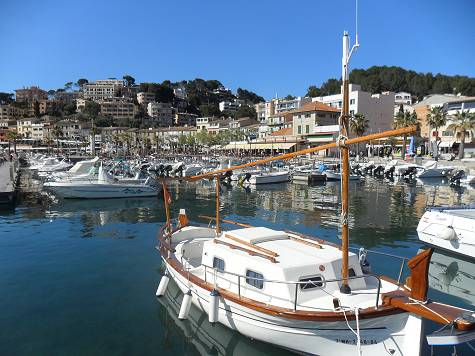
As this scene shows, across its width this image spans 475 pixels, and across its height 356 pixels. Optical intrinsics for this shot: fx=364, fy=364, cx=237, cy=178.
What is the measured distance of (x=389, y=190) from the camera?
47719mm

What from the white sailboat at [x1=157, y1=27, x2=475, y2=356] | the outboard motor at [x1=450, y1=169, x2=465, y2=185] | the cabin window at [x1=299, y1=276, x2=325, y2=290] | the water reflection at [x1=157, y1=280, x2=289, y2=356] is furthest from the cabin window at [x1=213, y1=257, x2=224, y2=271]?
the outboard motor at [x1=450, y1=169, x2=465, y2=185]

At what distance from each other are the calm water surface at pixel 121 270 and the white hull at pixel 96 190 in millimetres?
1488

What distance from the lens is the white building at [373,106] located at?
340 feet

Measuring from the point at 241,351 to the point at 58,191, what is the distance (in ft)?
111

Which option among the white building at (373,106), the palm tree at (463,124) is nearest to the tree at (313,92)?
the white building at (373,106)

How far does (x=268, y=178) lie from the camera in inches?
2189

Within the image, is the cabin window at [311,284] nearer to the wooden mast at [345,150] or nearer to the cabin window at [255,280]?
the wooden mast at [345,150]

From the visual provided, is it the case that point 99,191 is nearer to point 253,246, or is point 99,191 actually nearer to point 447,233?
point 253,246

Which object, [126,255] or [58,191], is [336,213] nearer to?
[126,255]

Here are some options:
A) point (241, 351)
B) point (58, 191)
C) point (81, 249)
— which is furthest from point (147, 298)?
point (58, 191)

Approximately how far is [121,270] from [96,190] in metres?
24.5

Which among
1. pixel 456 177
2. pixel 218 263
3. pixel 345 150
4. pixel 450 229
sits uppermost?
pixel 345 150

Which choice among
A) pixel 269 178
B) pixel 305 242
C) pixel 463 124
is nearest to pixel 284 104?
pixel 463 124

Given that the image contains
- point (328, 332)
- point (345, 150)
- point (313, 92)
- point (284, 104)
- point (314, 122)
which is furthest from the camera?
point (313, 92)
